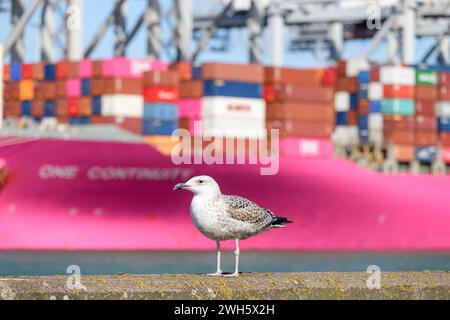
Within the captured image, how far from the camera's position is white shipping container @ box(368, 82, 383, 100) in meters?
60.9

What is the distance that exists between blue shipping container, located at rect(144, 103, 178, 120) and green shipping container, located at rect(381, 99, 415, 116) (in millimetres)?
13385

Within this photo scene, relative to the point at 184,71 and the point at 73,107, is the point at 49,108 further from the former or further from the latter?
the point at 184,71

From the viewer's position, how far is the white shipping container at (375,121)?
199ft

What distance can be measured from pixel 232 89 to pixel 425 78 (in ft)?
45.3

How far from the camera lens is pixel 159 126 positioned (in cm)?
5347

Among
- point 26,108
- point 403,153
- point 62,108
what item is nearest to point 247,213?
point 62,108

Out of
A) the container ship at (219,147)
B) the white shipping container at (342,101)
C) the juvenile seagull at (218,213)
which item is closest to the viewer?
the juvenile seagull at (218,213)

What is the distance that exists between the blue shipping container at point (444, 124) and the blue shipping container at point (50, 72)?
22.3 meters

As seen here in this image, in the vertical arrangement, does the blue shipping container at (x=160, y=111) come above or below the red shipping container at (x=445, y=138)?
above

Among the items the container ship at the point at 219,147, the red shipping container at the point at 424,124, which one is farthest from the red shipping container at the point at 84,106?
the red shipping container at the point at 424,124

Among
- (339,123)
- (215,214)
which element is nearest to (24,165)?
(339,123)

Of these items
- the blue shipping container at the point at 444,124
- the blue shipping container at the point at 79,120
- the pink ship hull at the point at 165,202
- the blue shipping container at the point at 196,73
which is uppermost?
the blue shipping container at the point at 196,73

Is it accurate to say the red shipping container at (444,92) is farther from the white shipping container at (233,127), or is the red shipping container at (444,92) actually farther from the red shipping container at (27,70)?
the red shipping container at (27,70)

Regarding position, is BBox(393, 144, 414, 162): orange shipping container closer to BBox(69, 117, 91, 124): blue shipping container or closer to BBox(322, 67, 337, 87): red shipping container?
BBox(322, 67, 337, 87): red shipping container
